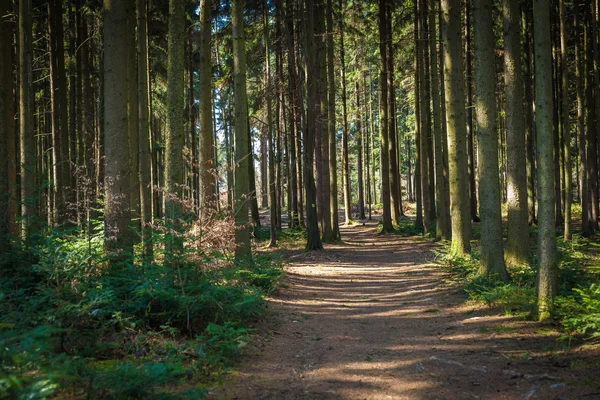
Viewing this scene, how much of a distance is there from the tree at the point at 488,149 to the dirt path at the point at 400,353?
1.07 m

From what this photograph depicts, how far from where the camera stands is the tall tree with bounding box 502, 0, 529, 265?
31.0ft

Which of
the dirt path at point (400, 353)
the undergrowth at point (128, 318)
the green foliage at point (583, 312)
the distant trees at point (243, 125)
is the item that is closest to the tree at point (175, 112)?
the distant trees at point (243, 125)

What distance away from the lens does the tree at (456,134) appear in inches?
500

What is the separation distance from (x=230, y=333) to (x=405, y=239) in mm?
17088

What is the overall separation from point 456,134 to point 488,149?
4.28m

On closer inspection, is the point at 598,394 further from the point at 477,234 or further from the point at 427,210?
the point at 427,210

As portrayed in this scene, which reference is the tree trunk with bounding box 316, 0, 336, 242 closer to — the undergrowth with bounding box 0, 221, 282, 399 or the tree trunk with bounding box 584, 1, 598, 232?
the tree trunk with bounding box 584, 1, 598, 232

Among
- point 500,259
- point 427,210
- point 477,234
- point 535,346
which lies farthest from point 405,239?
point 535,346

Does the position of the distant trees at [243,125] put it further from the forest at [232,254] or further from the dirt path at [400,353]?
the dirt path at [400,353]

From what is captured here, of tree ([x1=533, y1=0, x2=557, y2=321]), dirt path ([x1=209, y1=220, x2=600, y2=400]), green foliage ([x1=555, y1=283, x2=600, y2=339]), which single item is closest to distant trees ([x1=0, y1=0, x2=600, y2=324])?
tree ([x1=533, y1=0, x2=557, y2=321])

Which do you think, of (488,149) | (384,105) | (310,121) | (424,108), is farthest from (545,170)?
(384,105)

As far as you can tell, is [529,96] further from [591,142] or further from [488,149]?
[488,149]

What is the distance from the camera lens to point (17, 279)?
6.43 m

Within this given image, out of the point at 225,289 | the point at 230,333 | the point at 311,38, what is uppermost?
the point at 311,38
